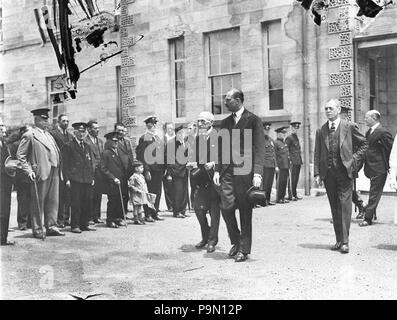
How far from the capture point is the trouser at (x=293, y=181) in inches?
435

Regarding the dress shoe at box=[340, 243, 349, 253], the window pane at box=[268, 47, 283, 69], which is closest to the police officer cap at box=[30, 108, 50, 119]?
the dress shoe at box=[340, 243, 349, 253]

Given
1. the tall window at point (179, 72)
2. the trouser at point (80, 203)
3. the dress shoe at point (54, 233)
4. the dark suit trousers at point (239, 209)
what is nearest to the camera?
the dark suit trousers at point (239, 209)

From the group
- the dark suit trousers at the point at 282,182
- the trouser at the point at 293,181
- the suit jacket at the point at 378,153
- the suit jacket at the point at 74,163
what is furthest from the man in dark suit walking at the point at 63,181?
the suit jacket at the point at 378,153

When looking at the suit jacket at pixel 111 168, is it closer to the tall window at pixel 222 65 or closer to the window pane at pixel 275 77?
the tall window at pixel 222 65

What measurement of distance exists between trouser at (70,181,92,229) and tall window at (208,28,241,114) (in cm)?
303

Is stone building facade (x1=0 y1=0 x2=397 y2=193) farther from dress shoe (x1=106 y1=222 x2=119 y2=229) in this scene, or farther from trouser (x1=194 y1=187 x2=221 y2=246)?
trouser (x1=194 y1=187 x2=221 y2=246)

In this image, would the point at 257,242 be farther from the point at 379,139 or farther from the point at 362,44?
the point at 362,44

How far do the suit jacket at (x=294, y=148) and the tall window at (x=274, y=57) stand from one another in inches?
34.7

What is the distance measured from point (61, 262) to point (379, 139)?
5.09 metres

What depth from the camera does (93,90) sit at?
10148mm

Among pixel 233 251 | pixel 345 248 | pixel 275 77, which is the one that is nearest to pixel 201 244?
pixel 233 251

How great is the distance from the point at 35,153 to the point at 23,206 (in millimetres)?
1381

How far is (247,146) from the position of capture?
19.4 feet
